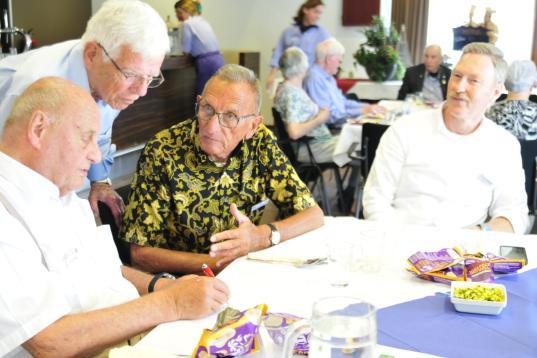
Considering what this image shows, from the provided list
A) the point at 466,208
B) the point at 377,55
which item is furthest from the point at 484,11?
the point at 466,208

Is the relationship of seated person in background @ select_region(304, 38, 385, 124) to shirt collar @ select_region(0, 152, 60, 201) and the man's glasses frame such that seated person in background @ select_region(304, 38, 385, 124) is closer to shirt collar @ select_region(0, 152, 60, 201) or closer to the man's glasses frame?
the man's glasses frame

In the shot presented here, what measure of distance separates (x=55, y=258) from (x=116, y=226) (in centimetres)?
83

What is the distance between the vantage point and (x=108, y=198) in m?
2.43

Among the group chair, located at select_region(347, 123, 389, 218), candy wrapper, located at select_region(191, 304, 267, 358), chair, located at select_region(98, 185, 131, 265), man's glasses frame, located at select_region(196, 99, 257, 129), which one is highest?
man's glasses frame, located at select_region(196, 99, 257, 129)

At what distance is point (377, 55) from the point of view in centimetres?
725

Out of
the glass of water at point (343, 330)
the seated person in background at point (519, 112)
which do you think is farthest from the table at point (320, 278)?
the seated person in background at point (519, 112)

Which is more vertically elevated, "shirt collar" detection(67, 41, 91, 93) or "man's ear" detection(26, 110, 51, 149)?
"shirt collar" detection(67, 41, 91, 93)

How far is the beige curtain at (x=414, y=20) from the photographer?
9.51m

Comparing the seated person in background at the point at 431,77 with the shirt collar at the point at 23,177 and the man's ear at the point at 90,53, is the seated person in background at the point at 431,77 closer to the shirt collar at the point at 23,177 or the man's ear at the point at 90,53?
the man's ear at the point at 90,53

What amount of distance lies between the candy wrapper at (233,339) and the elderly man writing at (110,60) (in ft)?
3.90

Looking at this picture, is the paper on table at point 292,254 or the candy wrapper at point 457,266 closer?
the candy wrapper at point 457,266

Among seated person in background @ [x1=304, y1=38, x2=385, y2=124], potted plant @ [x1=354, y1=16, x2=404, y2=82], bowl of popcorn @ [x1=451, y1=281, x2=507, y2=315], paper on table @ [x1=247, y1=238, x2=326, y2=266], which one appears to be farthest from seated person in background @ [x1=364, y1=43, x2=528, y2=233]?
potted plant @ [x1=354, y1=16, x2=404, y2=82]

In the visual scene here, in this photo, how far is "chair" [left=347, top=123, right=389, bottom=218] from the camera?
13.5 feet

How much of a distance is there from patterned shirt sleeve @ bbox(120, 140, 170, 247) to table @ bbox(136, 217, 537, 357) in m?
0.42
